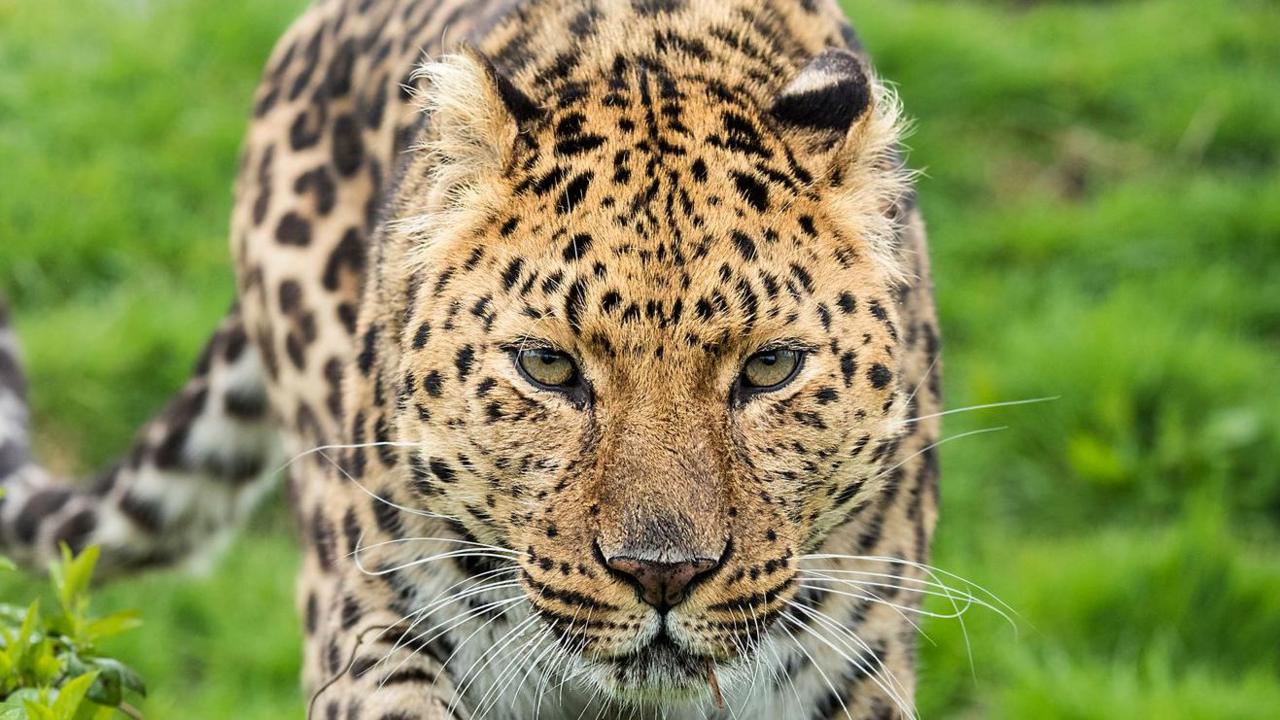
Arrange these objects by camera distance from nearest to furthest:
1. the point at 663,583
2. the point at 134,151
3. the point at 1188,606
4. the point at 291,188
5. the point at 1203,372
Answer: the point at 663,583, the point at 291,188, the point at 1188,606, the point at 1203,372, the point at 134,151

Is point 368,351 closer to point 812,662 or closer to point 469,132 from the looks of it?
point 469,132

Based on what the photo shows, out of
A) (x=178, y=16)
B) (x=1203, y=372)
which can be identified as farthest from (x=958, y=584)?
(x=178, y=16)

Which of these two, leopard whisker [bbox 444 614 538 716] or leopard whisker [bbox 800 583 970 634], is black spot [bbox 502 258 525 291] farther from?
leopard whisker [bbox 800 583 970 634]

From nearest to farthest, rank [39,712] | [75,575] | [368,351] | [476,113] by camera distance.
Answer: [39,712] < [75,575] < [476,113] < [368,351]

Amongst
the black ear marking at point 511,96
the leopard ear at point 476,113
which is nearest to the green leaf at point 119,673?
the leopard ear at point 476,113

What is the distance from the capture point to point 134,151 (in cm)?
954

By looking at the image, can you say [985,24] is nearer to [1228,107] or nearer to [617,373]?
[1228,107]

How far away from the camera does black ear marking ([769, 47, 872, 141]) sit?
12.8 ft

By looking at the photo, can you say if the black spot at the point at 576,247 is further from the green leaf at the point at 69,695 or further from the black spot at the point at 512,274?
the green leaf at the point at 69,695

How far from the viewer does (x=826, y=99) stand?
3900 mm

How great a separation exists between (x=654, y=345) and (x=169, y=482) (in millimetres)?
3083

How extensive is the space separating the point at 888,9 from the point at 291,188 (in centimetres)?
552

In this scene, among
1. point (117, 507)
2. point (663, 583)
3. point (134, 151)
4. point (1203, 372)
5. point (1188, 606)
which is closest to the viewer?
point (663, 583)

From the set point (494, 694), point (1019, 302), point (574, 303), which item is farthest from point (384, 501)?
point (1019, 302)
